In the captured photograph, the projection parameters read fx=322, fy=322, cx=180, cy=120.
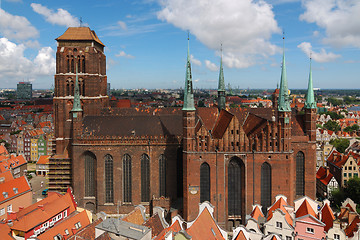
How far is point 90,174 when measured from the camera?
59.2 m

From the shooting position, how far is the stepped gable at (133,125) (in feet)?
192

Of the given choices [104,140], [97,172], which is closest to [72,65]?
[104,140]

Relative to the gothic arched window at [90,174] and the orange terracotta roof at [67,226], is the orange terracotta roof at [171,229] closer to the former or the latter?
the orange terracotta roof at [67,226]

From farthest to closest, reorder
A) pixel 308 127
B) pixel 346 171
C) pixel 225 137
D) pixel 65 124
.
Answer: pixel 346 171, pixel 65 124, pixel 308 127, pixel 225 137

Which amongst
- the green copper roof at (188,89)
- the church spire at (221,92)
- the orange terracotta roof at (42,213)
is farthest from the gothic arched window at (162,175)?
the church spire at (221,92)

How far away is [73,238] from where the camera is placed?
127 feet

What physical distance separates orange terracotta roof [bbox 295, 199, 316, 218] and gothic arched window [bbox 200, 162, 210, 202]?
13655 mm

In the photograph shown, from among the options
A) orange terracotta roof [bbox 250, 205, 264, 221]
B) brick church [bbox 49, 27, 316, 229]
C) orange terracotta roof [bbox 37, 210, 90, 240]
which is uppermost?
brick church [bbox 49, 27, 316, 229]

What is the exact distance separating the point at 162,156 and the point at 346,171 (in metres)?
47.5

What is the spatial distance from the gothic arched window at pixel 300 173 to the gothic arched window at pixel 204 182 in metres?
18.0

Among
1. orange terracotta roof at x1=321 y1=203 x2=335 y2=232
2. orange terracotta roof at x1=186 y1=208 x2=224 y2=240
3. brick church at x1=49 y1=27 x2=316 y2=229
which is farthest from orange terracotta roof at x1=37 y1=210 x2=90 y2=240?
orange terracotta roof at x1=321 y1=203 x2=335 y2=232

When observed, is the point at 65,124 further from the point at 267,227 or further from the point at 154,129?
the point at 267,227

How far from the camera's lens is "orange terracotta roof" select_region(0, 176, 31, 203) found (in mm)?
60159

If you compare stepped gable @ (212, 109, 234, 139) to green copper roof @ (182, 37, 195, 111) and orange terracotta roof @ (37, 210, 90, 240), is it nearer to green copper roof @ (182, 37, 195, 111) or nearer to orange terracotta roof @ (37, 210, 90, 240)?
green copper roof @ (182, 37, 195, 111)
